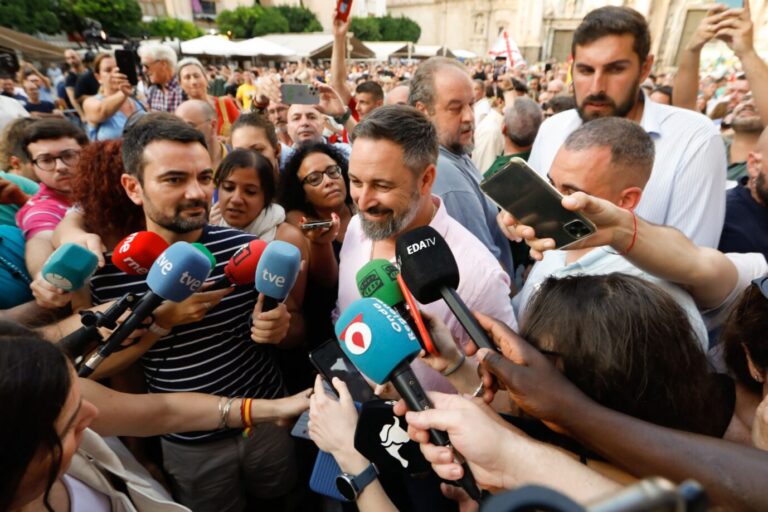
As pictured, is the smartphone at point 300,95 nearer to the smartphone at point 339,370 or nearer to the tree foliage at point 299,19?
the smartphone at point 339,370

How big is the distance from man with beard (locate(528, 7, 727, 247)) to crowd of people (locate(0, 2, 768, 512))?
1 centimetres

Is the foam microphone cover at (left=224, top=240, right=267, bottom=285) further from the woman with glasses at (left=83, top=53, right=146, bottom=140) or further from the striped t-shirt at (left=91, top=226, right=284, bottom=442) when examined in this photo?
the woman with glasses at (left=83, top=53, right=146, bottom=140)

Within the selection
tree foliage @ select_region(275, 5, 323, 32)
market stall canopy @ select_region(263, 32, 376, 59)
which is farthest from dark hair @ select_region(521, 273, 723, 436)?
tree foliage @ select_region(275, 5, 323, 32)

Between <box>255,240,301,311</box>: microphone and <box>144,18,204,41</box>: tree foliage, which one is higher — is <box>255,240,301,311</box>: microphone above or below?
below

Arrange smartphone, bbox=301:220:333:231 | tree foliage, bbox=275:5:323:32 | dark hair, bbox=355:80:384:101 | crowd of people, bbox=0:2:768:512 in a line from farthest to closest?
tree foliage, bbox=275:5:323:32, dark hair, bbox=355:80:384:101, smartphone, bbox=301:220:333:231, crowd of people, bbox=0:2:768:512

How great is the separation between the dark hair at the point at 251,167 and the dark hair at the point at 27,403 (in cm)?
179

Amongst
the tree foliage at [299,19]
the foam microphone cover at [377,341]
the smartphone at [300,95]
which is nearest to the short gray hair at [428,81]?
the smartphone at [300,95]

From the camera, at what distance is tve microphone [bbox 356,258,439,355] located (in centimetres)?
139

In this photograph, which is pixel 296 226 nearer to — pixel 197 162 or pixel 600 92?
pixel 197 162

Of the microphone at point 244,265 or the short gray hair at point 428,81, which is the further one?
the short gray hair at point 428,81

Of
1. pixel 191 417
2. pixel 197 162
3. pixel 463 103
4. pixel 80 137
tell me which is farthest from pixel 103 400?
pixel 463 103

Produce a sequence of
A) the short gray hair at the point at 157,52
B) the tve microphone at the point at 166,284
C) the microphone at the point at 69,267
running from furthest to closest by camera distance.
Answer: the short gray hair at the point at 157,52
the microphone at the point at 69,267
the tve microphone at the point at 166,284

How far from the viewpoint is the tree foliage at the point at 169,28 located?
36906mm

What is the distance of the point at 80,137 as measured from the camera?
272 cm
